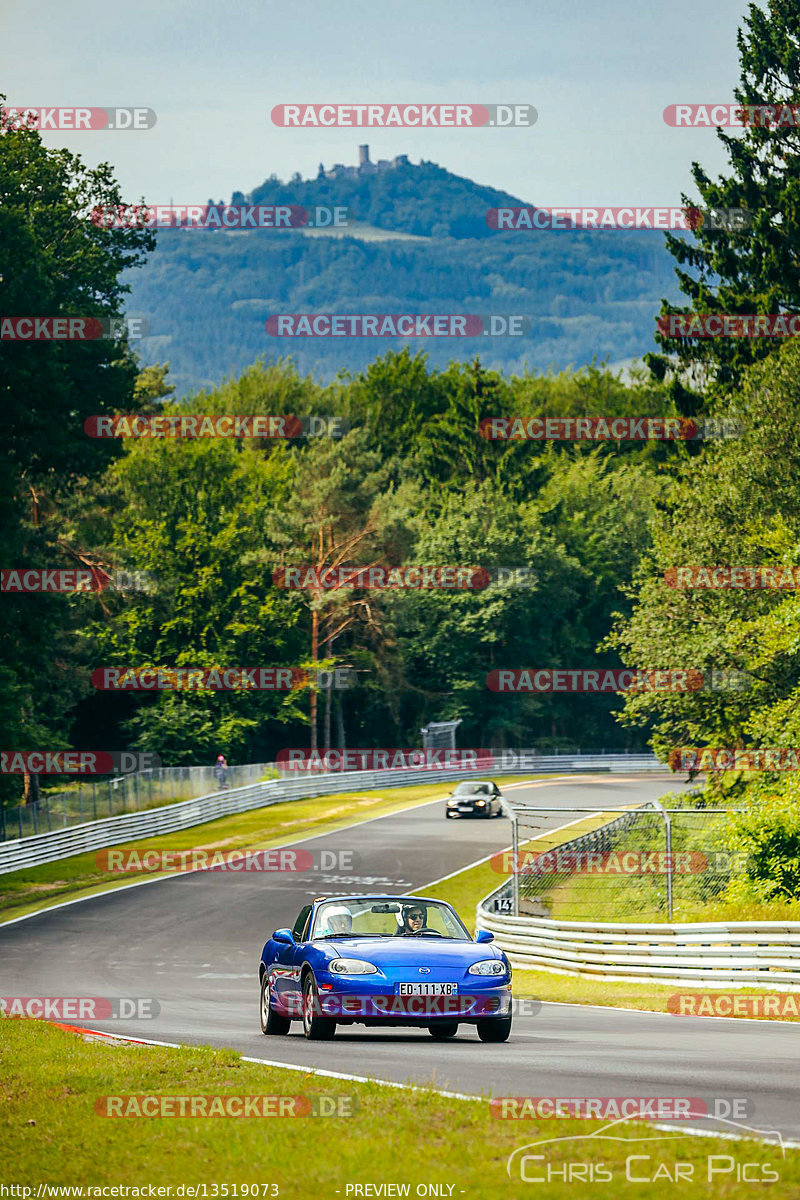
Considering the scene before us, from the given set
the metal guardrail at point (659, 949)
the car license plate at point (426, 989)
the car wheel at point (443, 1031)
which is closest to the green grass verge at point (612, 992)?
the metal guardrail at point (659, 949)

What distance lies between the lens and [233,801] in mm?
56656

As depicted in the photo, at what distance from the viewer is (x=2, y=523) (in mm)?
42750

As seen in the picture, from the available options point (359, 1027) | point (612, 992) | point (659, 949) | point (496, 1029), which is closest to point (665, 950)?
point (659, 949)

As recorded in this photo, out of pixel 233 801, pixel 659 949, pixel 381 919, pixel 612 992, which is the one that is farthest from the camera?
pixel 233 801

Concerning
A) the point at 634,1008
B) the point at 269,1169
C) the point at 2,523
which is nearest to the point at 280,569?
the point at 2,523

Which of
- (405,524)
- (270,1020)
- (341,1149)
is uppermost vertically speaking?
(405,524)

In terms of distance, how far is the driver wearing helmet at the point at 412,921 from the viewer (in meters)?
14.1

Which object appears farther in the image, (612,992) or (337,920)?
(612,992)

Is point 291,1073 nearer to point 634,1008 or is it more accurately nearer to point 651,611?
point 634,1008

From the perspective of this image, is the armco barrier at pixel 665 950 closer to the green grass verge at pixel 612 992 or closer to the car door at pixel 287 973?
the green grass verge at pixel 612 992

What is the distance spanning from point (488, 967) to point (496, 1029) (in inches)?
28.2

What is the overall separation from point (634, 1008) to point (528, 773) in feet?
205

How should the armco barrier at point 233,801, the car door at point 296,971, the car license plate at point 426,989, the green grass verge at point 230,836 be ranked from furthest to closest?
the armco barrier at point 233,801
the green grass verge at point 230,836
the car door at point 296,971
the car license plate at point 426,989

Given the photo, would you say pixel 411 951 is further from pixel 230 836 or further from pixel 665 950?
pixel 230 836
